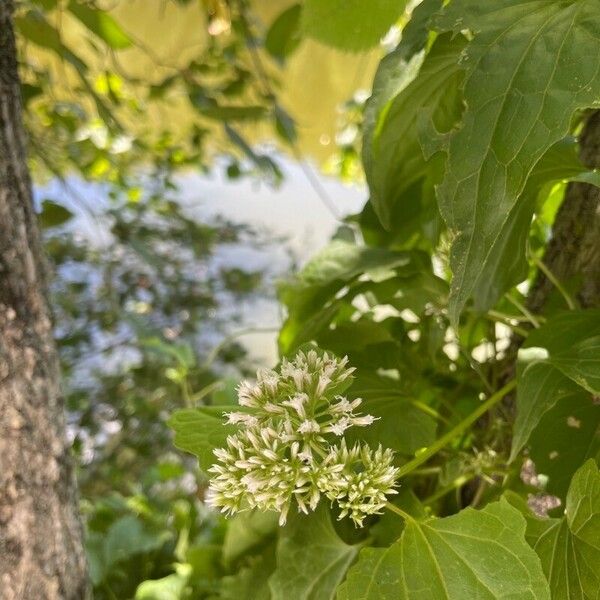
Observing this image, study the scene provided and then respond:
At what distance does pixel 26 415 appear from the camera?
396mm

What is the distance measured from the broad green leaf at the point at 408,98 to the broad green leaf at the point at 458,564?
165mm

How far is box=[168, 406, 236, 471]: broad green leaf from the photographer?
1.02 feet

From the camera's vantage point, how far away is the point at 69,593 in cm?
41

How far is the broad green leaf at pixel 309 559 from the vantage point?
373 millimetres

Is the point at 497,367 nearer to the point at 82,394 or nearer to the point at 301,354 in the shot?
the point at 301,354

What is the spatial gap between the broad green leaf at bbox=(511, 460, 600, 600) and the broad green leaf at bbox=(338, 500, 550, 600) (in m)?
0.04

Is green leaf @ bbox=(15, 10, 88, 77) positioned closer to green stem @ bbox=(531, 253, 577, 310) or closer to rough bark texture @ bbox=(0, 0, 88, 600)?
rough bark texture @ bbox=(0, 0, 88, 600)

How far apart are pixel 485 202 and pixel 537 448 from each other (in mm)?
162

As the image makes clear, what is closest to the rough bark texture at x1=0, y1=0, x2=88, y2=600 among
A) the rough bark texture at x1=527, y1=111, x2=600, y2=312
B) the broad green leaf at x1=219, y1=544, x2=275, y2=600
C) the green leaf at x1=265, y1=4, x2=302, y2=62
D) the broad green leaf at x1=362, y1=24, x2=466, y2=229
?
the broad green leaf at x1=219, y1=544, x2=275, y2=600

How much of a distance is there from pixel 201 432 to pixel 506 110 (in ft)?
0.58

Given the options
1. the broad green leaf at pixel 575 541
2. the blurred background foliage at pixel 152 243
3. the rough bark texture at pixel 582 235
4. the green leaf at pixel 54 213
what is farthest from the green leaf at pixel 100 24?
the broad green leaf at pixel 575 541

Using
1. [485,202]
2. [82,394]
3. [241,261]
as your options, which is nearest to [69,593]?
[485,202]

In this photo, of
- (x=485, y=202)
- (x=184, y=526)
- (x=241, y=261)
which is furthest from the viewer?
(x=241, y=261)

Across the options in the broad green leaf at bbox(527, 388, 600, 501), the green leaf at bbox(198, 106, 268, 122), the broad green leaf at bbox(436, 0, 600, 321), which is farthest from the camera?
the green leaf at bbox(198, 106, 268, 122)
